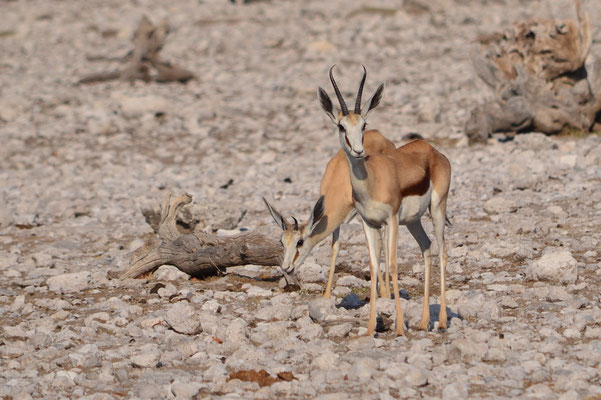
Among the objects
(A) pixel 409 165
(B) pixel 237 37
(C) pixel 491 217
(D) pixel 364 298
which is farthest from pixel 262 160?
(B) pixel 237 37

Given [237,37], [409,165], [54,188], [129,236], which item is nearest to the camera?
[409,165]

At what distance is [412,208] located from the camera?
802 cm

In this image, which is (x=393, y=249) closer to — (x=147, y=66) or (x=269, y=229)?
(x=269, y=229)

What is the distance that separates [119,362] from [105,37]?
1003 inches

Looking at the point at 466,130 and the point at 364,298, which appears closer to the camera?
the point at 364,298

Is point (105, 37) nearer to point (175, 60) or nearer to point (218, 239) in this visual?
point (175, 60)

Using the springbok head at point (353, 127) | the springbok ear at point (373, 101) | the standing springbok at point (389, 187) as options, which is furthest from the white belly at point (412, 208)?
the springbok ear at point (373, 101)

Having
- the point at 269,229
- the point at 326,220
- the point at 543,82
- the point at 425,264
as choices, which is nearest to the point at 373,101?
the point at 425,264

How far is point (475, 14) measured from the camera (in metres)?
30.2

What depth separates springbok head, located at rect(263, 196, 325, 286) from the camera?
870cm

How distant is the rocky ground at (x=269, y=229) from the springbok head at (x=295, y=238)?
1.44ft

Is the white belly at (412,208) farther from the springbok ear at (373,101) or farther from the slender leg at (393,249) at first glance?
the springbok ear at (373,101)

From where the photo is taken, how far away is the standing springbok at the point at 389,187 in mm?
7559

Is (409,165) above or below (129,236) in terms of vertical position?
above
